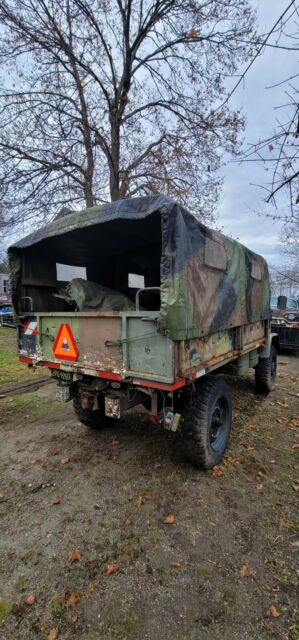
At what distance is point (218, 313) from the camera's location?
3.29 metres

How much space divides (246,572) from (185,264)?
233cm

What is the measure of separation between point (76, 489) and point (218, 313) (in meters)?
2.30

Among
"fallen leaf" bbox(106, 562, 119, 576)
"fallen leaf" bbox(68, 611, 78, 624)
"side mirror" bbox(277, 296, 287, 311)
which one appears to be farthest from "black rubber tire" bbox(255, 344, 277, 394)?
"fallen leaf" bbox(68, 611, 78, 624)

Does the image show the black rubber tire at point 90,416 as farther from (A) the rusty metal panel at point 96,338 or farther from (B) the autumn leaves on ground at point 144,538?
(A) the rusty metal panel at point 96,338

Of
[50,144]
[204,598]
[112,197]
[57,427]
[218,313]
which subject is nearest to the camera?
[204,598]

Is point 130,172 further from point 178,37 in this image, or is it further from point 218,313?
point 218,313

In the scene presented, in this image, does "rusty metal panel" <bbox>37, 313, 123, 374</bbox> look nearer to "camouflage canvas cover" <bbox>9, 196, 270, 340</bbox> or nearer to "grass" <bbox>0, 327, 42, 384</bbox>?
"camouflage canvas cover" <bbox>9, 196, 270, 340</bbox>

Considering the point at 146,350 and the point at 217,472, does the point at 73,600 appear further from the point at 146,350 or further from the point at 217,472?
the point at 217,472

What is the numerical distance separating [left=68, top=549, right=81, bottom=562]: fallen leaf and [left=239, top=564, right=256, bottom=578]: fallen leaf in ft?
3.86

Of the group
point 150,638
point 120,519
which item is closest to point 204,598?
point 150,638

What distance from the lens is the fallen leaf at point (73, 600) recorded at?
1926 millimetres

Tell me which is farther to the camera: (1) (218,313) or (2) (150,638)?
(1) (218,313)

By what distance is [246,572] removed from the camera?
216 cm

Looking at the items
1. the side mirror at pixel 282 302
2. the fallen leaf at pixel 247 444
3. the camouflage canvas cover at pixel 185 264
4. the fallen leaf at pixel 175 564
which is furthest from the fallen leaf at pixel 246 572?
the side mirror at pixel 282 302
